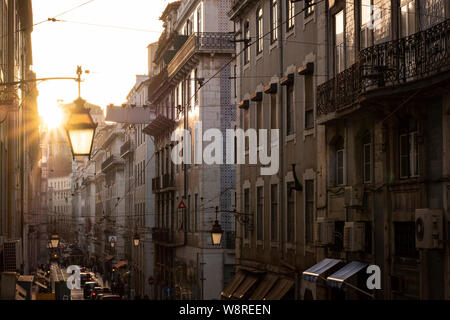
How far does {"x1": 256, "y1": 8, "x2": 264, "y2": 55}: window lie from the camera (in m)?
30.6

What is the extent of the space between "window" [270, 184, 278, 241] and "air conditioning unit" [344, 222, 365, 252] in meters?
8.48

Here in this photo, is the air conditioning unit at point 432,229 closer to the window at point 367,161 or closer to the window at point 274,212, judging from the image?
the window at point 367,161

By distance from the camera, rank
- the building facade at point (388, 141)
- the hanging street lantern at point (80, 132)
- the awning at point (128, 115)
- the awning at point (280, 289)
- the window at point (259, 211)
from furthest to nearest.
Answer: the awning at point (128, 115)
the window at point (259, 211)
the awning at point (280, 289)
the building facade at point (388, 141)
the hanging street lantern at point (80, 132)

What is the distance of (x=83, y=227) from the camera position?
482ft

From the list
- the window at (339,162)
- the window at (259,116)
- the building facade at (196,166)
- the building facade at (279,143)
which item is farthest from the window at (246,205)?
the window at (339,162)

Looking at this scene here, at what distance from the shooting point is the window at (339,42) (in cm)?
2205

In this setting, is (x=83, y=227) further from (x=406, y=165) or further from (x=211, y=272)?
(x=406, y=165)

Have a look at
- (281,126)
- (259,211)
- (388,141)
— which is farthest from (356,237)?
(259,211)

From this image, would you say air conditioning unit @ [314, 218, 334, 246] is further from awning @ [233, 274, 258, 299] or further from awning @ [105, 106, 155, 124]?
awning @ [105, 106, 155, 124]

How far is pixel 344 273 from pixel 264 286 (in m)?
8.59

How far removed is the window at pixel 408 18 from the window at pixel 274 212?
11.4m

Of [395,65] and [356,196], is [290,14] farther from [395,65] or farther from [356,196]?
[395,65]

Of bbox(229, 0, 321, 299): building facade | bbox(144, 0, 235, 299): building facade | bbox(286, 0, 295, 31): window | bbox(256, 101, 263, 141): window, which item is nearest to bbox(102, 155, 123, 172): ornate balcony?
bbox(144, 0, 235, 299): building facade

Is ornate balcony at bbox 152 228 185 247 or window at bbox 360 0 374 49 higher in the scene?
window at bbox 360 0 374 49
